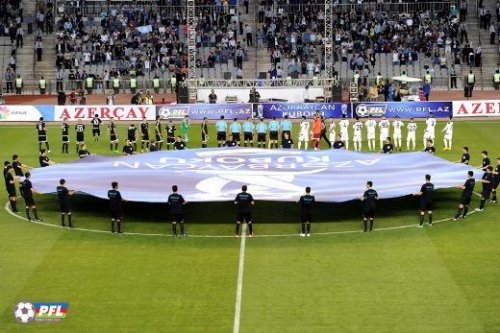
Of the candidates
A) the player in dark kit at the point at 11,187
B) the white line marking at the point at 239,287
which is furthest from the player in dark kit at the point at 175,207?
the player in dark kit at the point at 11,187

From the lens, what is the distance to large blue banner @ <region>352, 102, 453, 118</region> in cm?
5550

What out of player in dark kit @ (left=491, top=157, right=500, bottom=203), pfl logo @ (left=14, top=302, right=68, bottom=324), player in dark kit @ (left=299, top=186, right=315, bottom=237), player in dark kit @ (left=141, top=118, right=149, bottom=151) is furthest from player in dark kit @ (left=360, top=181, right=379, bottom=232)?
player in dark kit @ (left=141, top=118, right=149, bottom=151)

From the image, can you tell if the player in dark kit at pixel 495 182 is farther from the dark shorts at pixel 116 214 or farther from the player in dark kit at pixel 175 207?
the dark shorts at pixel 116 214

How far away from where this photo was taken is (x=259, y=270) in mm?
26328

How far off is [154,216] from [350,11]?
45218 mm

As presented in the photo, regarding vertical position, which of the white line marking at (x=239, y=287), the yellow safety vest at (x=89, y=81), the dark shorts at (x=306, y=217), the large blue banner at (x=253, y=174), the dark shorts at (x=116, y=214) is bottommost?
the white line marking at (x=239, y=287)

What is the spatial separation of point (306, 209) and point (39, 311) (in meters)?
9.71

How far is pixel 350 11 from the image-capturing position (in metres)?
74.2

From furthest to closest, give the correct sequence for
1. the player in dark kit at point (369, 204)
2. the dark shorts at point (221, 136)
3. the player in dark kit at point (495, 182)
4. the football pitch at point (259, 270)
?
the dark shorts at point (221, 136)
the player in dark kit at point (495, 182)
the player in dark kit at point (369, 204)
the football pitch at point (259, 270)

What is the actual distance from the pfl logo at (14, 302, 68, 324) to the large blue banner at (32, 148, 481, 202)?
7.93 m

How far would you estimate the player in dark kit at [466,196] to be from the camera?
31.2 m

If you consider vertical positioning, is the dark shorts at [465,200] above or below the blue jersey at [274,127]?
below

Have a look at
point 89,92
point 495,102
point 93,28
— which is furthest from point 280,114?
point 93,28

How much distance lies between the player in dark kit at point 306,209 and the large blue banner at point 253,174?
1.00 m
